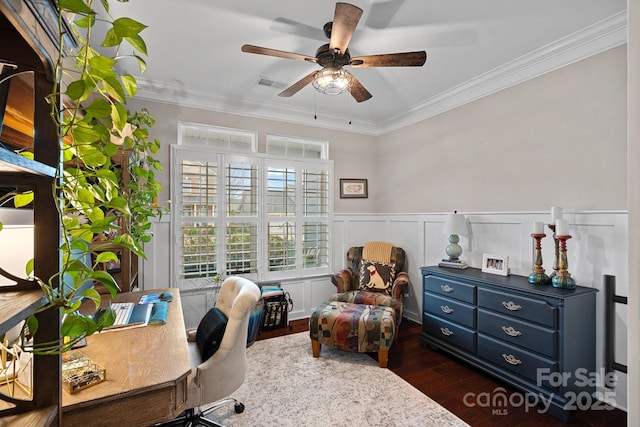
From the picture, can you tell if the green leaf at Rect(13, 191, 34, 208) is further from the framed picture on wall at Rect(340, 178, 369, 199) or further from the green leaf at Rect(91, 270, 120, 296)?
the framed picture on wall at Rect(340, 178, 369, 199)

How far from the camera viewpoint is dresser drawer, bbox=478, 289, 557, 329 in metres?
2.13

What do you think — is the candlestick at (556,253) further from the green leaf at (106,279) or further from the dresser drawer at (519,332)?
the green leaf at (106,279)

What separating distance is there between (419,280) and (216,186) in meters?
2.72

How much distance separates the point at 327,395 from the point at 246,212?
7.07 feet

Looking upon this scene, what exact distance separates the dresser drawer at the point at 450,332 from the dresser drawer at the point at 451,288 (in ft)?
0.85

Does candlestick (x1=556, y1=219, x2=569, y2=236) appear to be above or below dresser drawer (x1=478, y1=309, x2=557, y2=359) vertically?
above

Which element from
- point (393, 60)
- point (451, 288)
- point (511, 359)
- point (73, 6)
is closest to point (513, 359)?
point (511, 359)

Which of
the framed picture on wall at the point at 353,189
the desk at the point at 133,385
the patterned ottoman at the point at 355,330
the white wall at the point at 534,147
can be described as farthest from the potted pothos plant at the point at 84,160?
the framed picture on wall at the point at 353,189

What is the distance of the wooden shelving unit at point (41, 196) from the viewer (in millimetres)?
549

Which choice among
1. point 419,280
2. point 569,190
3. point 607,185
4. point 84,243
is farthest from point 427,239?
point 84,243

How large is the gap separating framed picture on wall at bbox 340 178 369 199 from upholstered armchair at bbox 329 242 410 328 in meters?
0.76

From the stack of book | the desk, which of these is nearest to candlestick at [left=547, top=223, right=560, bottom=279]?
the stack of book

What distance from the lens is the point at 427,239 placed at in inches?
146

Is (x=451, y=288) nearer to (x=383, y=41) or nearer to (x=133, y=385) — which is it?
(x=383, y=41)
